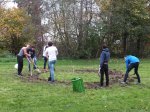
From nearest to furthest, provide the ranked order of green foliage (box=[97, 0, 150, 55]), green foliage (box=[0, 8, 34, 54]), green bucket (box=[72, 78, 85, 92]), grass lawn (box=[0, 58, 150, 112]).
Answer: grass lawn (box=[0, 58, 150, 112]), green bucket (box=[72, 78, 85, 92]), green foliage (box=[97, 0, 150, 55]), green foliage (box=[0, 8, 34, 54])

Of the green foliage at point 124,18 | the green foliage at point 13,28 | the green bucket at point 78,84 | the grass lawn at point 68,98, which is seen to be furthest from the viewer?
the green foliage at point 13,28

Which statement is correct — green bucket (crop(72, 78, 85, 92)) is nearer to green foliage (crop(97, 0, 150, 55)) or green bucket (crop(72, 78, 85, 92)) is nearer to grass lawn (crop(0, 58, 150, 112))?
grass lawn (crop(0, 58, 150, 112))

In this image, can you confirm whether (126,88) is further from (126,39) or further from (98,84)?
(126,39)

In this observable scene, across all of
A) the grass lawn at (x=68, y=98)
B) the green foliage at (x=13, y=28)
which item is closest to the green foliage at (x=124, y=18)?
the green foliage at (x=13, y=28)

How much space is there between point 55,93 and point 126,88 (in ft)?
11.2

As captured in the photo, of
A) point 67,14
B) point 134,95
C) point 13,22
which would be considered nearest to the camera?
point 134,95

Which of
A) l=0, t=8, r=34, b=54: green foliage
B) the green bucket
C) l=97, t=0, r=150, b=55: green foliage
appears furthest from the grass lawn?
l=0, t=8, r=34, b=54: green foliage

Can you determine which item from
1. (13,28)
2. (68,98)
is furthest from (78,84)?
(13,28)

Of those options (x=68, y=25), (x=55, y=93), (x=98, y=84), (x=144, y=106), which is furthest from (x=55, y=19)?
(x=144, y=106)

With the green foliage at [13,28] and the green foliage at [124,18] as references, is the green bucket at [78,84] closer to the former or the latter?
the green foliage at [124,18]

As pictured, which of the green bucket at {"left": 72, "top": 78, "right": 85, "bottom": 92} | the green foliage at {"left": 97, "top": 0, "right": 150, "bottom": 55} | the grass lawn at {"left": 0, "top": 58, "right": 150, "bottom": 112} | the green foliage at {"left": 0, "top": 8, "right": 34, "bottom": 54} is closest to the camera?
the grass lawn at {"left": 0, "top": 58, "right": 150, "bottom": 112}

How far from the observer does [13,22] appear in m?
49.4

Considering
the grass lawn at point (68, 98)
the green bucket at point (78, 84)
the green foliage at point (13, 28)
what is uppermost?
the green foliage at point (13, 28)

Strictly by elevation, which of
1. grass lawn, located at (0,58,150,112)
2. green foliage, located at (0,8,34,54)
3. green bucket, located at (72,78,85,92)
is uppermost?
A: green foliage, located at (0,8,34,54)
